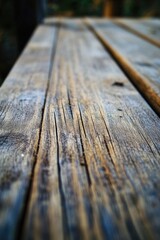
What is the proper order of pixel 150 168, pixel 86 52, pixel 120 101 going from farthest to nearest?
pixel 86 52
pixel 120 101
pixel 150 168

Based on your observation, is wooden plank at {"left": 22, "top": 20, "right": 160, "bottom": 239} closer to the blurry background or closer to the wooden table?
the wooden table

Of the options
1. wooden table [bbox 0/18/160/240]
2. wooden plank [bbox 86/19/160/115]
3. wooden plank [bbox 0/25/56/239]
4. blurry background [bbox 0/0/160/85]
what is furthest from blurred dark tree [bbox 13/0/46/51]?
wooden table [bbox 0/18/160/240]

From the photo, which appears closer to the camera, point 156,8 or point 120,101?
point 120,101

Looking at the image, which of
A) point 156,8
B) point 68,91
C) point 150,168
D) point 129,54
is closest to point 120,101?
point 68,91

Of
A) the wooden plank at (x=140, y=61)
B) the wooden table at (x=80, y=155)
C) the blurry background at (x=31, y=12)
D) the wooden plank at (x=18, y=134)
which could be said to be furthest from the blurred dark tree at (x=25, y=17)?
the wooden table at (x=80, y=155)

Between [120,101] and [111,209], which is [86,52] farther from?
[111,209]

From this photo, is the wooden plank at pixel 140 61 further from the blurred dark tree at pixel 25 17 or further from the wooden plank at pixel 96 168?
the blurred dark tree at pixel 25 17
